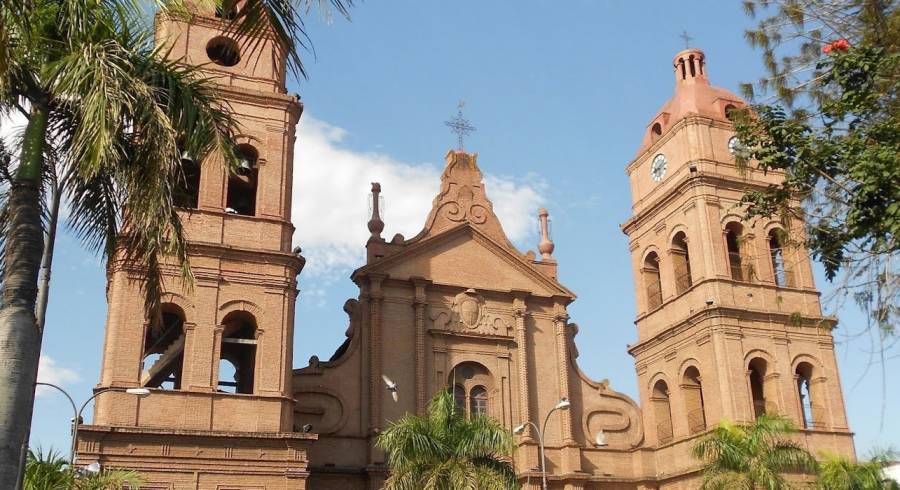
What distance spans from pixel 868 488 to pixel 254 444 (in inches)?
641

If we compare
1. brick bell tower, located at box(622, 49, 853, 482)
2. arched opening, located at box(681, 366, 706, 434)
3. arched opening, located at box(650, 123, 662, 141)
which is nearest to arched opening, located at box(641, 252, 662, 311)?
brick bell tower, located at box(622, 49, 853, 482)

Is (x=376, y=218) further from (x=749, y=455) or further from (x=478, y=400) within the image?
(x=749, y=455)

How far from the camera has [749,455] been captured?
2484 centimetres

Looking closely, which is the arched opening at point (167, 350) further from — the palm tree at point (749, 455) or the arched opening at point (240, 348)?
the palm tree at point (749, 455)

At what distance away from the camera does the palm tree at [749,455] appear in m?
24.4

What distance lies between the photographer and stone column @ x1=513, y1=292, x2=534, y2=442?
29.7 metres

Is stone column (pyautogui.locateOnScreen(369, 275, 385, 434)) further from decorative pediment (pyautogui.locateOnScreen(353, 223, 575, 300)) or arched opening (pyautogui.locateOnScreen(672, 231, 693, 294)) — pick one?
arched opening (pyautogui.locateOnScreen(672, 231, 693, 294))

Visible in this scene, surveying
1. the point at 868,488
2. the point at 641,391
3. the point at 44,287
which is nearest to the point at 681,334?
the point at 641,391

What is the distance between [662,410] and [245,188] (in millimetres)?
14971

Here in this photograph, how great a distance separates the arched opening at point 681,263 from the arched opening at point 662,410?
3.22 meters

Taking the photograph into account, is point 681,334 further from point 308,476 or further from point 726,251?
point 308,476

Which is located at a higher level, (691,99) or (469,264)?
(691,99)

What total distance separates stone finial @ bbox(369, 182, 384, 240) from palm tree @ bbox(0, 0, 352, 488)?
1824cm

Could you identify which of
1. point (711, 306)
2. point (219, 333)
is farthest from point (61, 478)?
point (711, 306)
